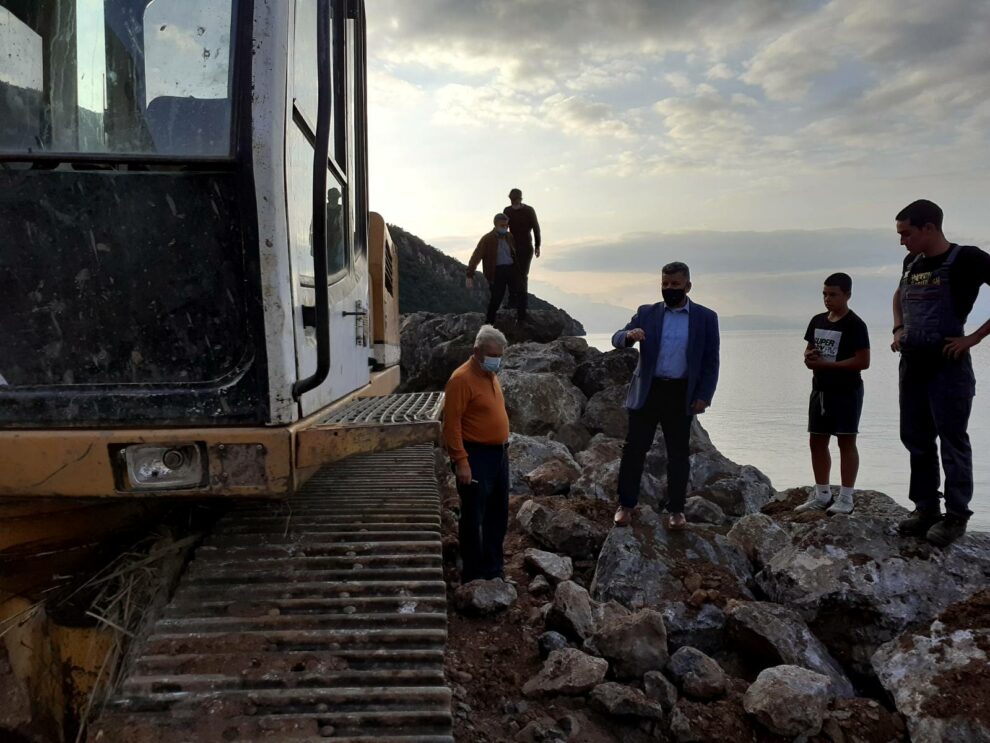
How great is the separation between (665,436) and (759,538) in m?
0.90

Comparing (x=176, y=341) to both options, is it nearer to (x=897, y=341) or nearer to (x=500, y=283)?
(x=897, y=341)

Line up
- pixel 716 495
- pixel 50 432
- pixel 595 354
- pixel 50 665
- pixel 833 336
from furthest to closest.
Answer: pixel 595 354 < pixel 716 495 < pixel 833 336 < pixel 50 665 < pixel 50 432

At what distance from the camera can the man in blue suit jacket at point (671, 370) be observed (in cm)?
436

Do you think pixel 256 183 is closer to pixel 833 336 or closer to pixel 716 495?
pixel 833 336

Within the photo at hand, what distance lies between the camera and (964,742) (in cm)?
262

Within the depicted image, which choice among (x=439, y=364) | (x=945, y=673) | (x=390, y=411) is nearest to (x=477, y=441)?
(x=390, y=411)

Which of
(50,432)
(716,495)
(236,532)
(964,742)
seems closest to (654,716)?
(964,742)

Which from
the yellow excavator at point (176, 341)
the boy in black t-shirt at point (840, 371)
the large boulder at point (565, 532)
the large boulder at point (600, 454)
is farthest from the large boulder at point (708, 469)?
the yellow excavator at point (176, 341)

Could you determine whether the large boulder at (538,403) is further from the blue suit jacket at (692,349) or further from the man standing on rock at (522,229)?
the blue suit jacket at (692,349)

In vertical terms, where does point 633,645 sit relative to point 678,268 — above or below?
below

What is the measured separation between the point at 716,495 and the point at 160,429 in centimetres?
544

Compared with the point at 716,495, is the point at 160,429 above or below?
above

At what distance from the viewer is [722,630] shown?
355cm

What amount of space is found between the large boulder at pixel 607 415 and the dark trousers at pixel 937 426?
4586 mm
